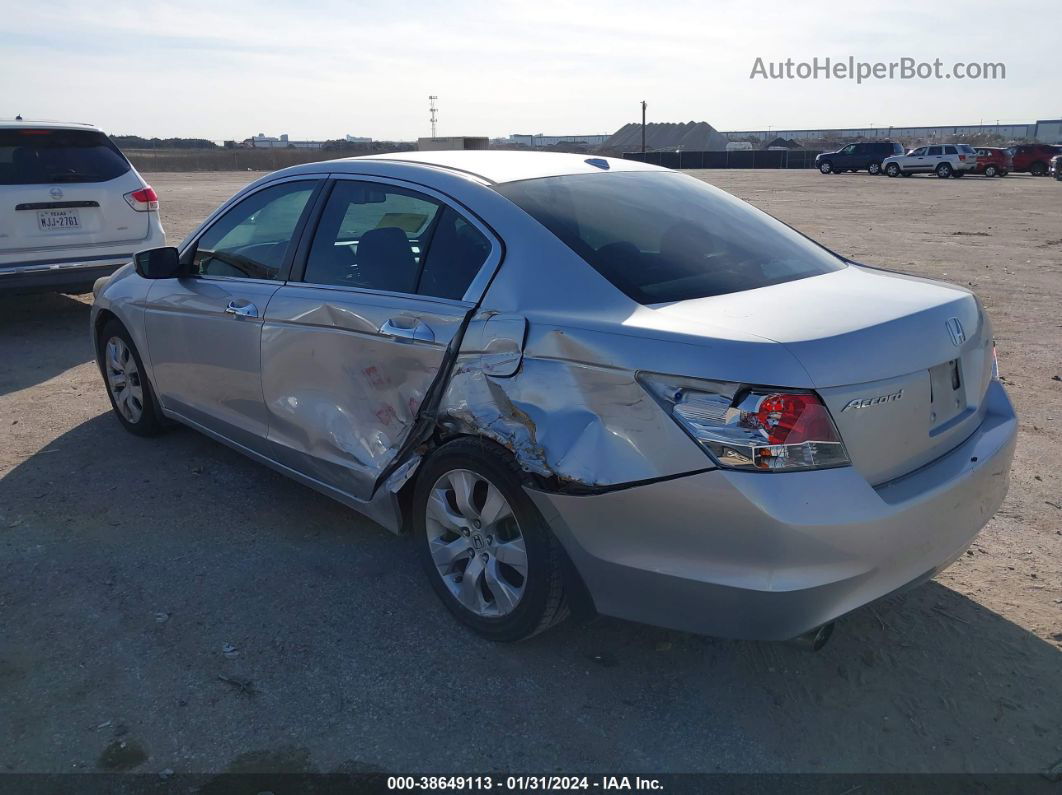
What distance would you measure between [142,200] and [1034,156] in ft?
157

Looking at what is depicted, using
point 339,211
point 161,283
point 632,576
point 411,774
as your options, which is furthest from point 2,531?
point 632,576

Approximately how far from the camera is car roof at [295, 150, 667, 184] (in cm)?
367

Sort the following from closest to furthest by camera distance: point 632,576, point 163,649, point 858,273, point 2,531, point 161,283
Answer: point 632,576
point 163,649
point 858,273
point 2,531
point 161,283

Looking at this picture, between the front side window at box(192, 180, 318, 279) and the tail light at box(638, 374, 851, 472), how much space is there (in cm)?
240

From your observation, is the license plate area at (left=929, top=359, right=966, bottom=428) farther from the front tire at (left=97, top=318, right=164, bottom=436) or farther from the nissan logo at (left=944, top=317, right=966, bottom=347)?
the front tire at (left=97, top=318, right=164, bottom=436)

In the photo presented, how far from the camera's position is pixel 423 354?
3.37 meters

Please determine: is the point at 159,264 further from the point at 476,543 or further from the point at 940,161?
the point at 940,161

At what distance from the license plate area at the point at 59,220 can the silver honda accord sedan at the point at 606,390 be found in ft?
15.3

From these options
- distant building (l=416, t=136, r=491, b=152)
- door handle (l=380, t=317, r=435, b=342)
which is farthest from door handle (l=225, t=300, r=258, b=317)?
distant building (l=416, t=136, r=491, b=152)

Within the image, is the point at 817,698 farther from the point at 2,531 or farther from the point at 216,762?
the point at 2,531

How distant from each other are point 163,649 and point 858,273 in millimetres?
3017

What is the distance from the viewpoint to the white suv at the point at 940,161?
43188 mm

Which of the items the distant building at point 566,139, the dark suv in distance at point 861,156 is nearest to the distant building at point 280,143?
the distant building at point 566,139

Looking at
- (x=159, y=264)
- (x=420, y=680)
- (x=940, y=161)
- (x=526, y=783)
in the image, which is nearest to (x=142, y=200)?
(x=159, y=264)
